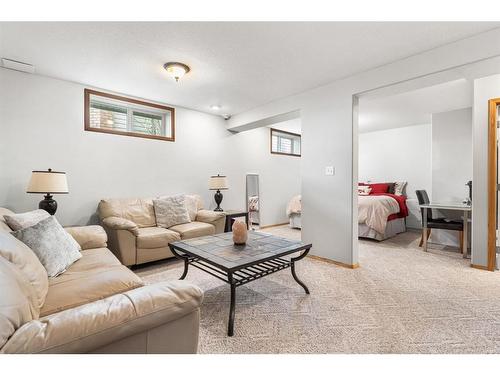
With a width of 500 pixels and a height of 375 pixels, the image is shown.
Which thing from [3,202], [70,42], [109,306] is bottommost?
[109,306]

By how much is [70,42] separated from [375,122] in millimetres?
5395

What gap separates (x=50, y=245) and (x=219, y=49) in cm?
221

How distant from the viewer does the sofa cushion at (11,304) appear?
74 centimetres

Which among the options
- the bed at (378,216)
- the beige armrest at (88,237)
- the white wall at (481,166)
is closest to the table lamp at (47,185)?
the beige armrest at (88,237)

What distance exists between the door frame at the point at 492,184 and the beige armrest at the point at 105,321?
140 inches

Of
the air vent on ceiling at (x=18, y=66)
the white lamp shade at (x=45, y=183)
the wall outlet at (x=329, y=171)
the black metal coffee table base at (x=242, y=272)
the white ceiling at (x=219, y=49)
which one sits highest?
the white ceiling at (x=219, y=49)

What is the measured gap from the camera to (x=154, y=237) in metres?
3.01

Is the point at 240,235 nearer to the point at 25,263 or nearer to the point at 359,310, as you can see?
the point at 359,310

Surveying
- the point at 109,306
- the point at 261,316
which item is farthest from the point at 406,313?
the point at 109,306

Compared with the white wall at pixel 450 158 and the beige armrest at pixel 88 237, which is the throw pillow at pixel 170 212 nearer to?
the beige armrest at pixel 88 237

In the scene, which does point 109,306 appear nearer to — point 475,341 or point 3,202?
point 475,341

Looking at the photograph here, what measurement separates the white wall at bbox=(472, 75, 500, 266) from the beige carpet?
31cm
